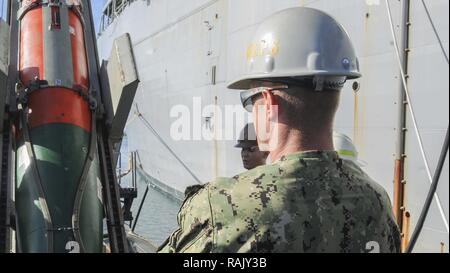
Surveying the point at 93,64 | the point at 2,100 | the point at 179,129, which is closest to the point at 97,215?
the point at 2,100

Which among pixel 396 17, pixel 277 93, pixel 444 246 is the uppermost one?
pixel 396 17

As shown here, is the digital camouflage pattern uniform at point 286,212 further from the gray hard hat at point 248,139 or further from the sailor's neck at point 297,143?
the gray hard hat at point 248,139

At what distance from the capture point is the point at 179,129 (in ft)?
43.1

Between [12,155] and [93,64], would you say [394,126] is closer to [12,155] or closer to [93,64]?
[93,64]

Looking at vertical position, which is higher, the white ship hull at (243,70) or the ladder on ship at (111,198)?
the white ship hull at (243,70)

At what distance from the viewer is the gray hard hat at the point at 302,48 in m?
1.50

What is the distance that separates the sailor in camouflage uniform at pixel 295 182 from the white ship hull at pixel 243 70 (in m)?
0.26

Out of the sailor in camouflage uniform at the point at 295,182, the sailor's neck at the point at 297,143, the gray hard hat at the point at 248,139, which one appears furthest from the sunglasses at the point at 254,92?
the gray hard hat at the point at 248,139

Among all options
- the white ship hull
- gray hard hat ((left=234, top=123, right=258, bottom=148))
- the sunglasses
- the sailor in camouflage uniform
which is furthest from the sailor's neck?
gray hard hat ((left=234, top=123, right=258, bottom=148))

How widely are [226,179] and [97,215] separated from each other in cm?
336

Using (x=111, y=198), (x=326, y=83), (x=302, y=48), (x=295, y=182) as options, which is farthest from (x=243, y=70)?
(x=111, y=198)

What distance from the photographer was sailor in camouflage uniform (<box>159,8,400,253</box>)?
1265 millimetres

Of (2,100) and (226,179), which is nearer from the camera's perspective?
(226,179)

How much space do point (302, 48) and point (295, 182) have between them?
483 mm
